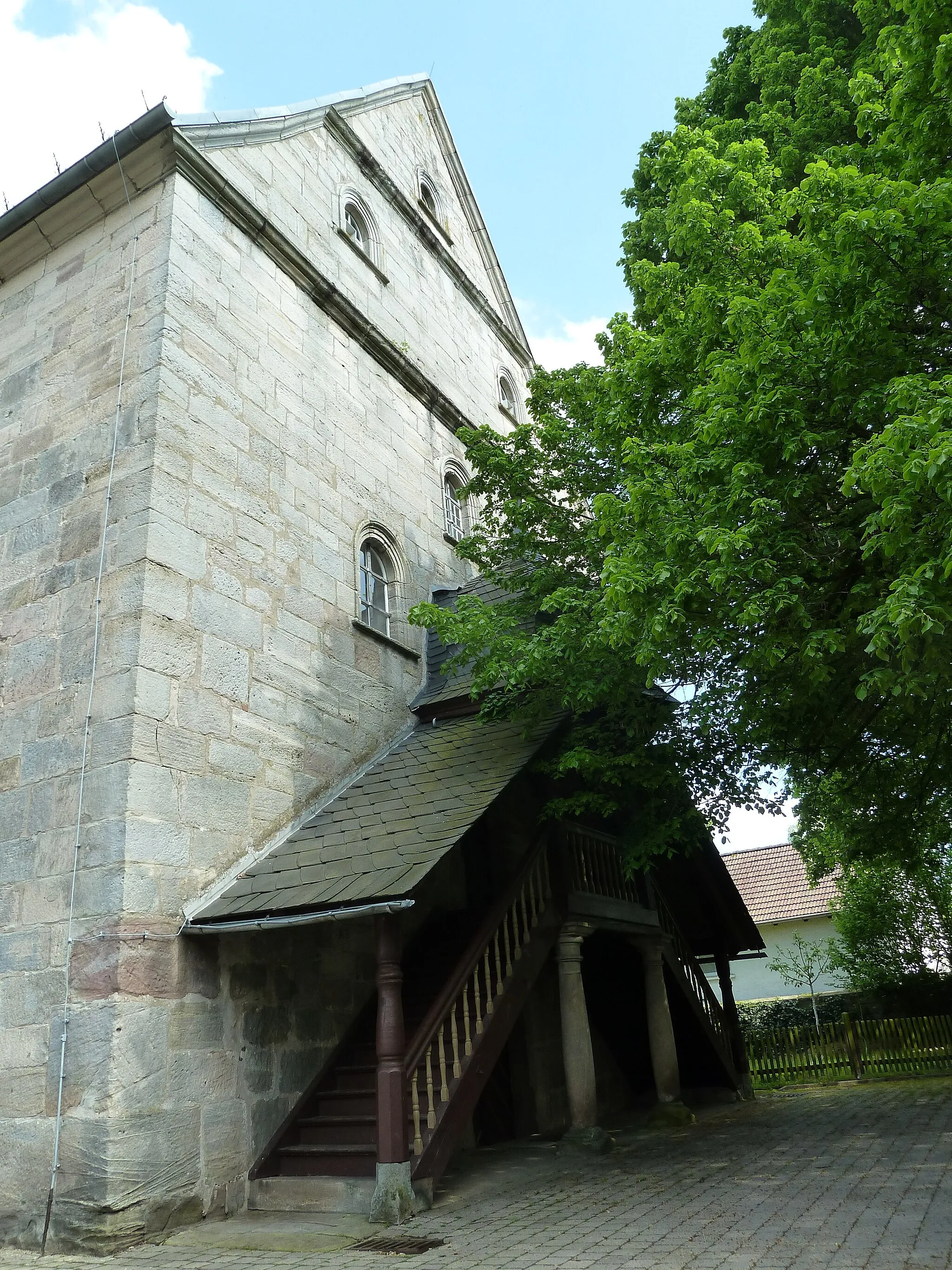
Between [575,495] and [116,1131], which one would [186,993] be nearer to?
[116,1131]

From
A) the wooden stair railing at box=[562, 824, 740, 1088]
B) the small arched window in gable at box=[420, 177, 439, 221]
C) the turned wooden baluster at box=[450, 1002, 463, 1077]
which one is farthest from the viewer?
the small arched window in gable at box=[420, 177, 439, 221]

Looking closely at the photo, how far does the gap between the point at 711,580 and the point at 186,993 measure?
14.7 ft

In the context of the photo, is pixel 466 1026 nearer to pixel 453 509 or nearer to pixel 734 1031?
pixel 734 1031

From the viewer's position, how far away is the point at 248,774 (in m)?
7.66

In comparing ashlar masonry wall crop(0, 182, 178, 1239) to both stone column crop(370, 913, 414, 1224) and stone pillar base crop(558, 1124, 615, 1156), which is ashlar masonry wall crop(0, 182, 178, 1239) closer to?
stone column crop(370, 913, 414, 1224)

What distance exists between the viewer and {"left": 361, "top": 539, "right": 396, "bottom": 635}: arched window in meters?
10.4

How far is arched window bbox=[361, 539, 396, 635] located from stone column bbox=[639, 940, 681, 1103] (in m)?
4.57

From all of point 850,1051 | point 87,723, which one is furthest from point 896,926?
point 87,723

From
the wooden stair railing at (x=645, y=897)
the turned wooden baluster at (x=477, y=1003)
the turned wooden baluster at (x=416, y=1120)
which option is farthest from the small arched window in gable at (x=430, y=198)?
the turned wooden baluster at (x=416, y=1120)

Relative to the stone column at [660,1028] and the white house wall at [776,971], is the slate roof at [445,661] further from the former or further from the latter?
the white house wall at [776,971]

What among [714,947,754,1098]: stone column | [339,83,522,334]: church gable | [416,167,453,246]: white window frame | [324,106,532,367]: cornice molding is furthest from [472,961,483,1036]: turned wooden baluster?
[416,167,453,246]: white window frame

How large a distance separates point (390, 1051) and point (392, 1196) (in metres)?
0.83

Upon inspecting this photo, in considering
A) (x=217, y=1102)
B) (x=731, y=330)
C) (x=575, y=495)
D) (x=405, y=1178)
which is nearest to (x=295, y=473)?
(x=575, y=495)

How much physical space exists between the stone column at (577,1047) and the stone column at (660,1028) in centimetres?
194
